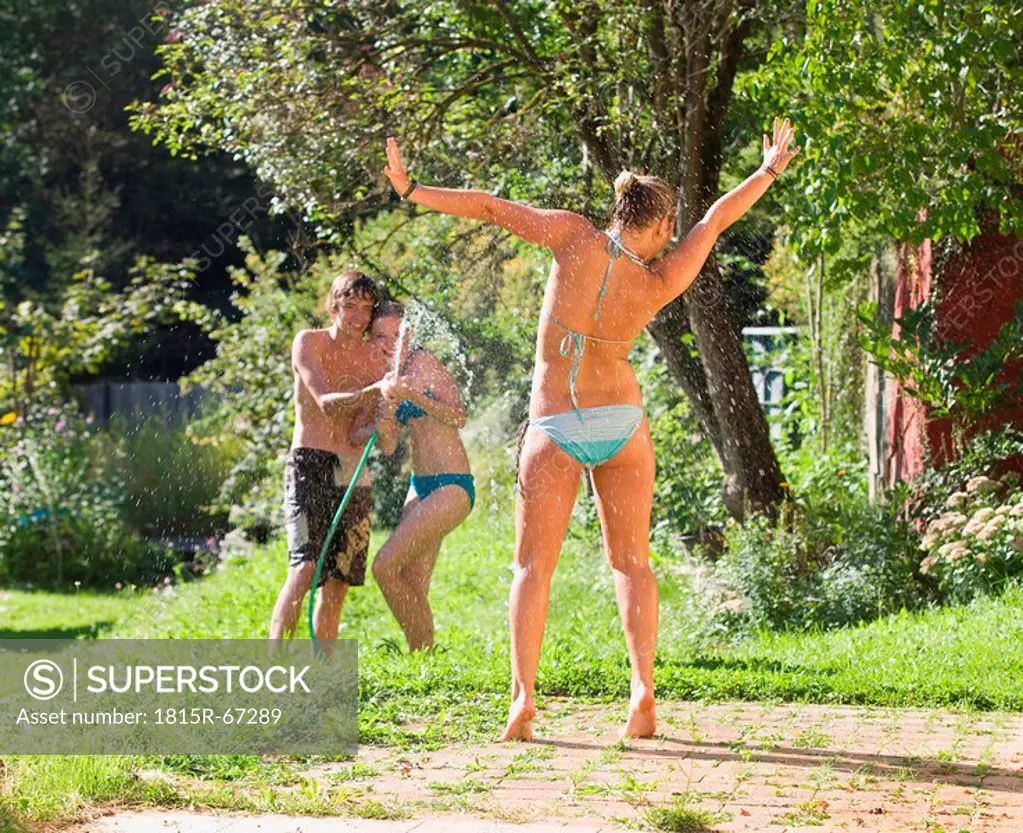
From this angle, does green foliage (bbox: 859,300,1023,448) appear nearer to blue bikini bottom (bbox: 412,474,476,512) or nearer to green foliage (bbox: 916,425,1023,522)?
green foliage (bbox: 916,425,1023,522)

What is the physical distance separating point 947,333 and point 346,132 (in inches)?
141

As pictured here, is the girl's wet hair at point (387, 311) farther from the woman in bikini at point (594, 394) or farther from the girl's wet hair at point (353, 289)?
the woman in bikini at point (594, 394)

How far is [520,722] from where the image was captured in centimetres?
471

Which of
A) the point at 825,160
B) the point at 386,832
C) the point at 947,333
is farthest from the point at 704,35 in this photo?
the point at 386,832

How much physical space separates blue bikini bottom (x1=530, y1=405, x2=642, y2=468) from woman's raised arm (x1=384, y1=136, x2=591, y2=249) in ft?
1.78

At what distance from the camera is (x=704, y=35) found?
305 inches

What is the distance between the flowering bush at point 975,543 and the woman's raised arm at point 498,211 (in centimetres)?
333

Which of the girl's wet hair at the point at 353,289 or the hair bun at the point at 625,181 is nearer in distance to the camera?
the hair bun at the point at 625,181

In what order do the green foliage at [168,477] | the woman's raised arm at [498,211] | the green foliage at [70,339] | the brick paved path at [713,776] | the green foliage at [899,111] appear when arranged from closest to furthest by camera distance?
the brick paved path at [713,776] < the woman's raised arm at [498,211] < the green foliage at [899,111] < the green foliage at [168,477] < the green foliage at [70,339]

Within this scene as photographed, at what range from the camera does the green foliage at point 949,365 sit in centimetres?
779

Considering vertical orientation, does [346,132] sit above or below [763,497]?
above

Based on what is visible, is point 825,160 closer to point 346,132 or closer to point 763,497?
point 763,497

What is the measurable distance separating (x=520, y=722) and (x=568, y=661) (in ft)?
4.51

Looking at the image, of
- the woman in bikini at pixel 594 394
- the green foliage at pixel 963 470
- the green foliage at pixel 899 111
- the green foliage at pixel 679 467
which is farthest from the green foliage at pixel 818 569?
the woman in bikini at pixel 594 394
